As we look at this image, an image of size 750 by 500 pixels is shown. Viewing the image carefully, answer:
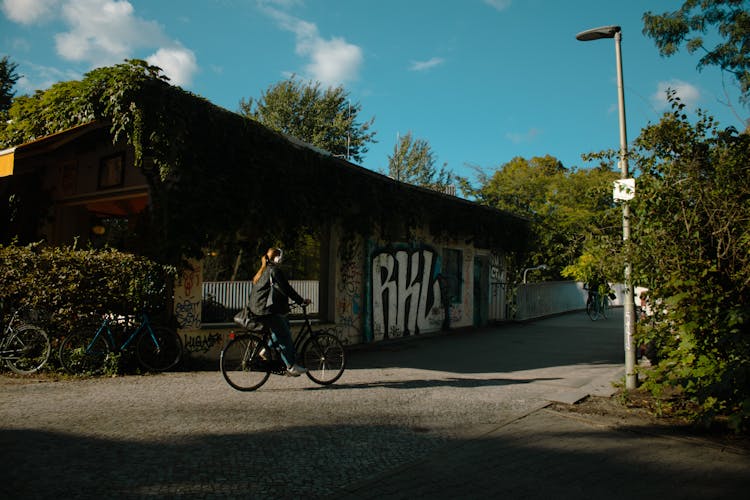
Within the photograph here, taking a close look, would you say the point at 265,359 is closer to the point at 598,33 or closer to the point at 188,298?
the point at 188,298

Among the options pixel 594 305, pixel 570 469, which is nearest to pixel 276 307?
pixel 570 469

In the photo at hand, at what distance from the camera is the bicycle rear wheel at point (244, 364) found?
6590 mm

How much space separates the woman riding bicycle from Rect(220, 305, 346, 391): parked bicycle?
0.37 feet

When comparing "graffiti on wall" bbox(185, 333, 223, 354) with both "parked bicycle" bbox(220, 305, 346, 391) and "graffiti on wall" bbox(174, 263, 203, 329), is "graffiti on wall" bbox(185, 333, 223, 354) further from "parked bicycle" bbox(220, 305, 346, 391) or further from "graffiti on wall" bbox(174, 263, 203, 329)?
"parked bicycle" bbox(220, 305, 346, 391)

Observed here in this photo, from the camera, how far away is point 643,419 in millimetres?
5871

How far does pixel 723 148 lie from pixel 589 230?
69.1 inches

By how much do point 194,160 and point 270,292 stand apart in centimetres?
289

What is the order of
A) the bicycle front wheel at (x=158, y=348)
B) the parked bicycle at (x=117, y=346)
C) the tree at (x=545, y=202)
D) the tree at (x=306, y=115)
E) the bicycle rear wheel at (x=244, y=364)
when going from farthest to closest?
the tree at (x=306, y=115) → the tree at (x=545, y=202) → the bicycle front wheel at (x=158, y=348) → the parked bicycle at (x=117, y=346) → the bicycle rear wheel at (x=244, y=364)

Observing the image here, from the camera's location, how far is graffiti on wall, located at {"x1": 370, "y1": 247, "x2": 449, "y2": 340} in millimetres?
12594

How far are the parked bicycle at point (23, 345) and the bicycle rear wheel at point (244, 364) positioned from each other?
2685 mm

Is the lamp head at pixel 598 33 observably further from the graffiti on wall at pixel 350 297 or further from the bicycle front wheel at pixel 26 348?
the bicycle front wheel at pixel 26 348

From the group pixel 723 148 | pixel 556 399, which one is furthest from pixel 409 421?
pixel 723 148

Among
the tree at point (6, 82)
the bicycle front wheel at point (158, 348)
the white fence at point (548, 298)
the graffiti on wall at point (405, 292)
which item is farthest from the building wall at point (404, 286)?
the tree at point (6, 82)

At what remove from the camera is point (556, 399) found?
675cm
